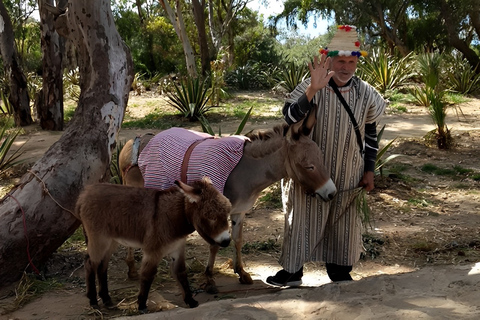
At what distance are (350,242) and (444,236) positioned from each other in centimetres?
216

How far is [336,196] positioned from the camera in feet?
13.1

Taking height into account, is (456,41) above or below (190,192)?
above

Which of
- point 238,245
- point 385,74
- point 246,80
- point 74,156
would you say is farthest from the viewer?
point 246,80

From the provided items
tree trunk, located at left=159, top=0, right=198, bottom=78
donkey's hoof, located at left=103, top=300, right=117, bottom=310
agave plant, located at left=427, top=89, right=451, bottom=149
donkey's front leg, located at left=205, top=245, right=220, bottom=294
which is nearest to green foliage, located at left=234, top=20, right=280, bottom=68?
tree trunk, located at left=159, top=0, right=198, bottom=78

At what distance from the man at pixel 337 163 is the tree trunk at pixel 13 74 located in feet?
34.9

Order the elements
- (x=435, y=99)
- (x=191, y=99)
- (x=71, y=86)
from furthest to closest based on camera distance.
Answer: (x=71, y=86), (x=191, y=99), (x=435, y=99)

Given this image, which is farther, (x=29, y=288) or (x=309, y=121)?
(x=29, y=288)

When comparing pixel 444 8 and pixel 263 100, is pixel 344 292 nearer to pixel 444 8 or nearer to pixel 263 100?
pixel 263 100

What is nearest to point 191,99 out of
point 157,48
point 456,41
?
point 456,41

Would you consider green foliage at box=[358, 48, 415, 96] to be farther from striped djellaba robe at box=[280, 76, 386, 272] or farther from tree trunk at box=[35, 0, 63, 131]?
striped djellaba robe at box=[280, 76, 386, 272]

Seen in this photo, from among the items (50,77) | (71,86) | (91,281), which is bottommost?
(91,281)

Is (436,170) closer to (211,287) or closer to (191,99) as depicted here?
(211,287)

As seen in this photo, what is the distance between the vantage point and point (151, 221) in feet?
11.5

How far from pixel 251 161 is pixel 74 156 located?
192 cm
